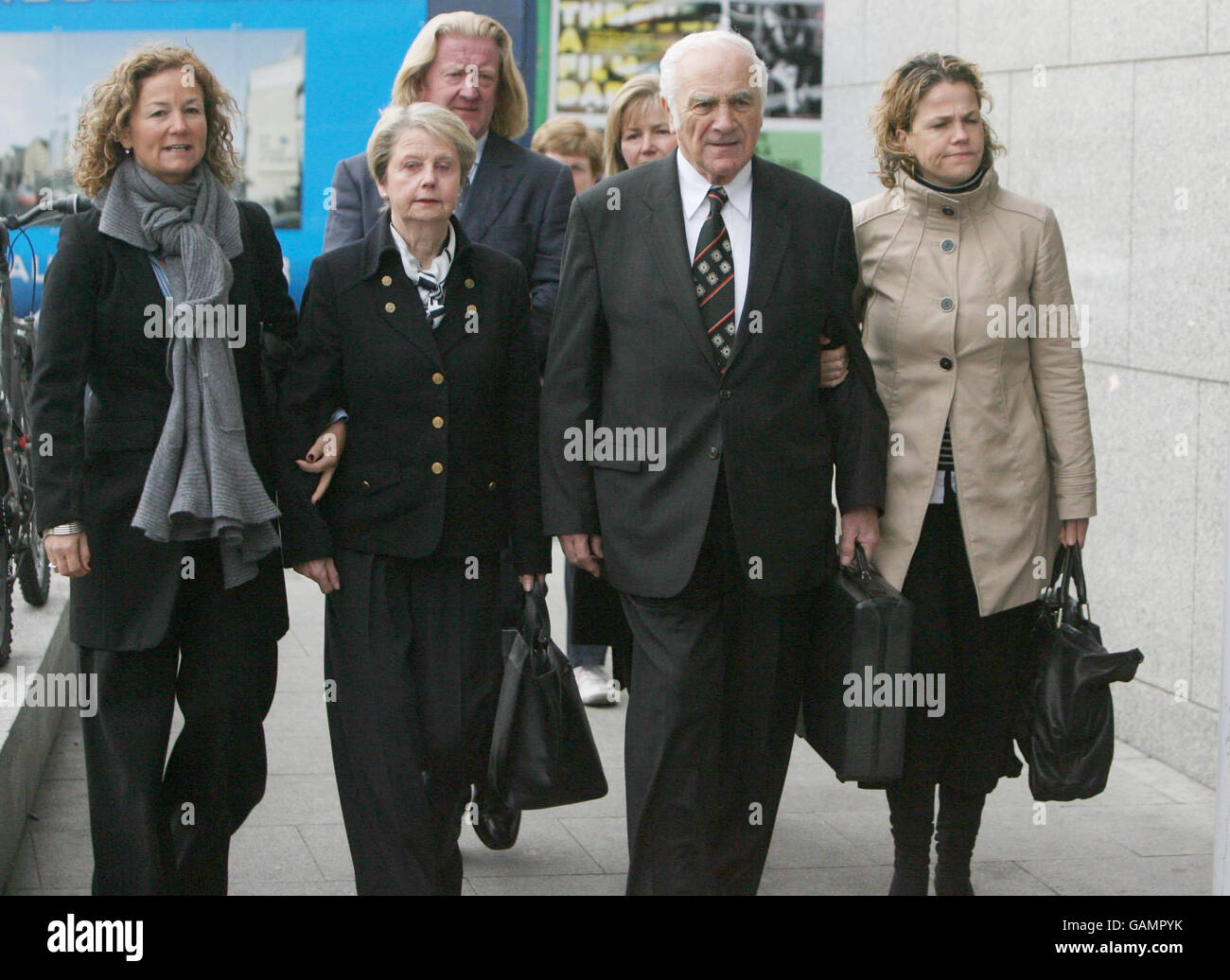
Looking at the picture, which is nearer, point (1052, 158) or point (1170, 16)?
point (1170, 16)

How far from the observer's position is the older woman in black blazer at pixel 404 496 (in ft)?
13.6

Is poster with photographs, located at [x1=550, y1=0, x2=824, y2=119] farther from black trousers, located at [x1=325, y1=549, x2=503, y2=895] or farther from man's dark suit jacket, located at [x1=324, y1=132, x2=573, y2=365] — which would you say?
black trousers, located at [x1=325, y1=549, x2=503, y2=895]

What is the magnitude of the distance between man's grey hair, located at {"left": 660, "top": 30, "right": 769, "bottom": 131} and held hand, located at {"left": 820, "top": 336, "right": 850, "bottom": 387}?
0.60m

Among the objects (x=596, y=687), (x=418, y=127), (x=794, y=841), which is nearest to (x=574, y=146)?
(x=596, y=687)

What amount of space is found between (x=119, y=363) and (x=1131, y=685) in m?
3.94

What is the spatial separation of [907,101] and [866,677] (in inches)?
56.7

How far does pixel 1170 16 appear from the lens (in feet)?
20.1

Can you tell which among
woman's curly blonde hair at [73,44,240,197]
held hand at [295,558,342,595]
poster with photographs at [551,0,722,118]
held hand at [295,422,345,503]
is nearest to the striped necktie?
held hand at [295,422,345,503]

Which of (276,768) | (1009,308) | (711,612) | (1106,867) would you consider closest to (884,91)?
(1009,308)

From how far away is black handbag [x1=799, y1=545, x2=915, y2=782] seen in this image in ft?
13.7

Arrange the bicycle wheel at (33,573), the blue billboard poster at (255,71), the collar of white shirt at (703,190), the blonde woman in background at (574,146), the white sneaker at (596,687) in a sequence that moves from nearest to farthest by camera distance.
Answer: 1. the collar of white shirt at (703,190)
2. the bicycle wheel at (33,573)
3. the white sneaker at (596,687)
4. the blonde woman in background at (574,146)
5. the blue billboard poster at (255,71)

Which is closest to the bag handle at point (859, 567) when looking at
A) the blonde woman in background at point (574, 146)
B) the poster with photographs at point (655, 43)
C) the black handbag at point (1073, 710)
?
the black handbag at point (1073, 710)

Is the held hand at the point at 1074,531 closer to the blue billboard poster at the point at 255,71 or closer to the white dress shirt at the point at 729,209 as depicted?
the white dress shirt at the point at 729,209
